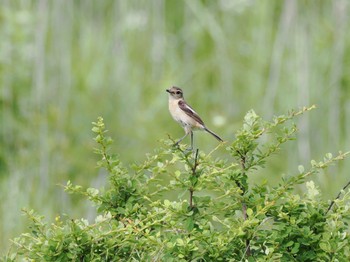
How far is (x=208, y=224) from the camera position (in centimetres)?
298

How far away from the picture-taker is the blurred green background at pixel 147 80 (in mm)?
8727

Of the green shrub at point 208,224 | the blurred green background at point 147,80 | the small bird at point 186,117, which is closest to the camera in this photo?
the green shrub at point 208,224

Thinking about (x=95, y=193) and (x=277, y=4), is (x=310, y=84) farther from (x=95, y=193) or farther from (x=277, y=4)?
(x=95, y=193)

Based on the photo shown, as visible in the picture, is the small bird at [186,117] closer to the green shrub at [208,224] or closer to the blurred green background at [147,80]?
the green shrub at [208,224]

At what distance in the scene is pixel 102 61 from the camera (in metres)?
9.47

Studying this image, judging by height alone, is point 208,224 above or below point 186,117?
below

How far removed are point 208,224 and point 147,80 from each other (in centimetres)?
686

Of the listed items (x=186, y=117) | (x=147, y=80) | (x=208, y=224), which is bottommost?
(x=208, y=224)

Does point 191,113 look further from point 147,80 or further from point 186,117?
point 147,80

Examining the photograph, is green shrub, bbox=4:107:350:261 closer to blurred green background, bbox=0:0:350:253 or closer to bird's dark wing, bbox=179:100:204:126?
bird's dark wing, bbox=179:100:204:126

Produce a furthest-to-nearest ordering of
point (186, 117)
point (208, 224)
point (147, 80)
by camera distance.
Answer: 1. point (147, 80)
2. point (186, 117)
3. point (208, 224)

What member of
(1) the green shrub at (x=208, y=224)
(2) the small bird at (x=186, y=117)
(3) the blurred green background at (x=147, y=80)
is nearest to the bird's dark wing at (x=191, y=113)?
(2) the small bird at (x=186, y=117)

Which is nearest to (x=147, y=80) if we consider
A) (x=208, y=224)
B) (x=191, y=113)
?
(x=191, y=113)

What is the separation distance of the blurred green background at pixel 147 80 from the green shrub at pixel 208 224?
516cm
